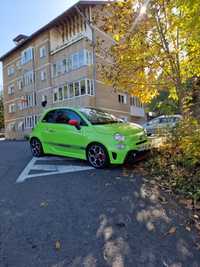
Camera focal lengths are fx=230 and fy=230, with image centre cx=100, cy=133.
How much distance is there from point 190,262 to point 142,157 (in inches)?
170

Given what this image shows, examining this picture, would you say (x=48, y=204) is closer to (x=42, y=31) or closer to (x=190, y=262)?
(x=190, y=262)

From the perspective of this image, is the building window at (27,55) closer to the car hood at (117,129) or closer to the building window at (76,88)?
the building window at (76,88)

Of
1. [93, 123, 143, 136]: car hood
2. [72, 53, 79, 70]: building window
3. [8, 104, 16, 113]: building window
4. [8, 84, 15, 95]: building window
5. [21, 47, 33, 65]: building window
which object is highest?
[21, 47, 33, 65]: building window

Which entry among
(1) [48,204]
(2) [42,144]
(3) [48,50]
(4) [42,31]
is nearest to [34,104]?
(3) [48,50]

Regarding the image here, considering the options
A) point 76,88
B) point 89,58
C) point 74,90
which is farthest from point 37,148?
point 89,58

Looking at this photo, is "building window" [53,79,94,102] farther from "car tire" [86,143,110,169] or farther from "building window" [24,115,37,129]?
"car tire" [86,143,110,169]

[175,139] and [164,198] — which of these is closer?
[164,198]

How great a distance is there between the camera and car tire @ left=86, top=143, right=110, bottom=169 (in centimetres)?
611

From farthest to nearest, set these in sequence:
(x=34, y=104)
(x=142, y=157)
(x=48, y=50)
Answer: (x=34, y=104) < (x=48, y=50) < (x=142, y=157)

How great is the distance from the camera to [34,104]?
30.6 m

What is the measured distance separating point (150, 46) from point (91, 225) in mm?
6050

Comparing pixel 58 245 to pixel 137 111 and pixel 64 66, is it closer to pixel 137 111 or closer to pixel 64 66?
pixel 64 66

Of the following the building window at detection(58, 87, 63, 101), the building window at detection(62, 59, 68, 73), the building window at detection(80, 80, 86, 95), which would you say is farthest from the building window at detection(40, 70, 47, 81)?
the building window at detection(80, 80, 86, 95)

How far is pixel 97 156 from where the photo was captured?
20.6 feet
